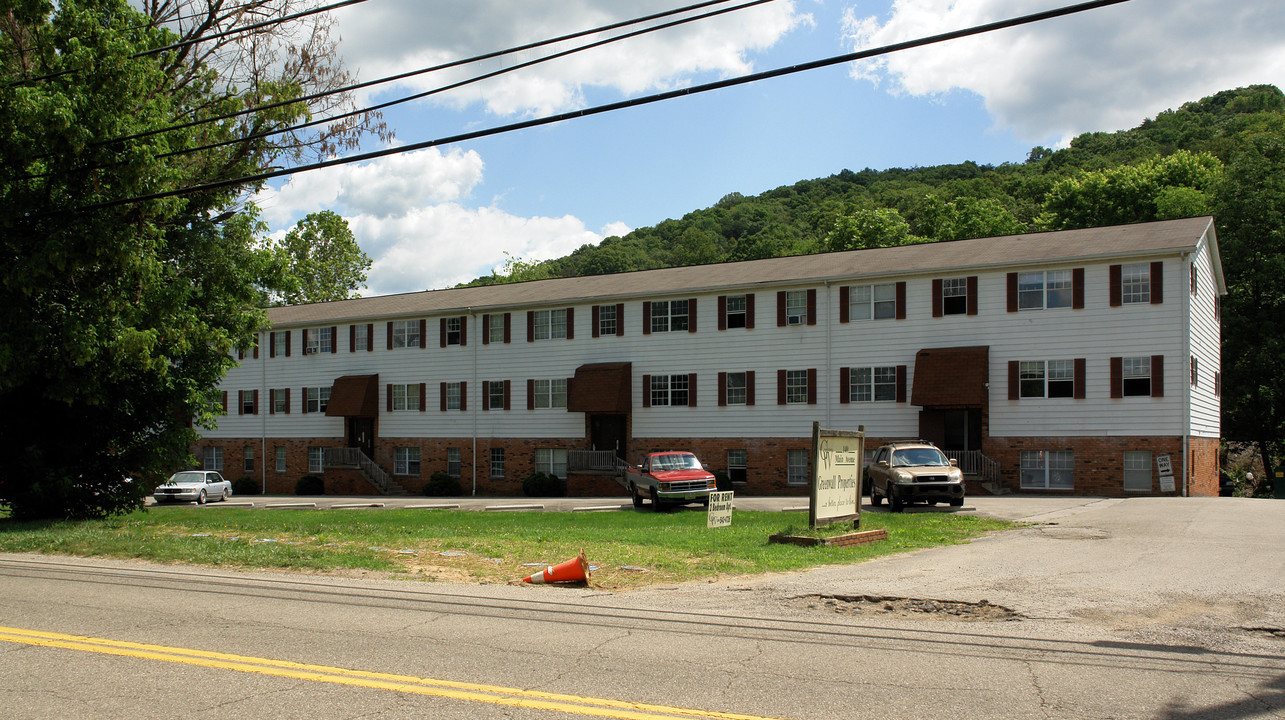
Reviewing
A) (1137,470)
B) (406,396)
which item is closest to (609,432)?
(406,396)

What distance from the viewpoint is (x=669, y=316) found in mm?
39094

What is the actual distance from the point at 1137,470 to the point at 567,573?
83.3ft

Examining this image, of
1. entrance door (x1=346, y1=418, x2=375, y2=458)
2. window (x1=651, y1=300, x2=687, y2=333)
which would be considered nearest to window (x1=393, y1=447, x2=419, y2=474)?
entrance door (x1=346, y1=418, x2=375, y2=458)

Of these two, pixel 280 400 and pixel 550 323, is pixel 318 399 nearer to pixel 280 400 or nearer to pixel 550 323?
pixel 280 400

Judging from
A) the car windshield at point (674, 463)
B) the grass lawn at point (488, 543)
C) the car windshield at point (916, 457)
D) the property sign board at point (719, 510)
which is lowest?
the grass lawn at point (488, 543)

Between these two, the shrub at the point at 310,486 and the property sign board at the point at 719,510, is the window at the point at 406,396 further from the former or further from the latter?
the property sign board at the point at 719,510

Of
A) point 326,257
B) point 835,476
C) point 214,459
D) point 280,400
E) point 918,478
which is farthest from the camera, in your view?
point 326,257

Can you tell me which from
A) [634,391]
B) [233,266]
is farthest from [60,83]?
[634,391]

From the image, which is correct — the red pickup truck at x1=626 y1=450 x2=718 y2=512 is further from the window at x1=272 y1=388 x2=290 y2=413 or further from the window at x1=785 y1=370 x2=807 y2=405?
the window at x1=272 y1=388 x2=290 y2=413

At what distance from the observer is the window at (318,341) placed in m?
47.9

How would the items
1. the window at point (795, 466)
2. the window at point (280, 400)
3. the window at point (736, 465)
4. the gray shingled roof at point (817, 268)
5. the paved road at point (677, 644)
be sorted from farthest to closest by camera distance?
the window at point (280, 400) < the window at point (736, 465) < the window at point (795, 466) < the gray shingled roof at point (817, 268) < the paved road at point (677, 644)

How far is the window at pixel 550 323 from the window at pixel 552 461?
5.13m

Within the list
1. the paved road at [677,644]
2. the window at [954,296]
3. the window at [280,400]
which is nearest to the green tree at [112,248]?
the paved road at [677,644]

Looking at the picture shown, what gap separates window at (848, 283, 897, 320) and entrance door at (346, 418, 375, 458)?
2471 cm
